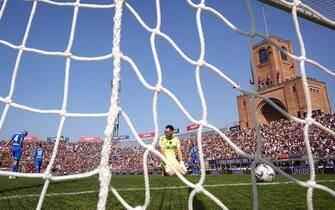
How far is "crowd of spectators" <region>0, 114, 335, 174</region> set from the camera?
800 inches

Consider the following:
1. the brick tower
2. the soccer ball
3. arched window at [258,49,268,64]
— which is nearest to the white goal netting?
the soccer ball

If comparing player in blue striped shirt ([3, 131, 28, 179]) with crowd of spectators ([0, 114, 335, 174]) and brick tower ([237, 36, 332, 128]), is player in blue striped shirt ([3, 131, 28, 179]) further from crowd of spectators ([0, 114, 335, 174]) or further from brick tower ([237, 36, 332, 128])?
brick tower ([237, 36, 332, 128])

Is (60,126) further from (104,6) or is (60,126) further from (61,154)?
(61,154)

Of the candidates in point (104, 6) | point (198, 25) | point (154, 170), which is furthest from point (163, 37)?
point (154, 170)

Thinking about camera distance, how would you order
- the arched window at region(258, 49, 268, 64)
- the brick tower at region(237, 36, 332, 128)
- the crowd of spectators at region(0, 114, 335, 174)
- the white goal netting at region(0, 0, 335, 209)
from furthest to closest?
the arched window at region(258, 49, 268, 64)
the brick tower at region(237, 36, 332, 128)
the crowd of spectators at region(0, 114, 335, 174)
the white goal netting at region(0, 0, 335, 209)

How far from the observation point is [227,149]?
27.9 metres

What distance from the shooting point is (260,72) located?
4628cm

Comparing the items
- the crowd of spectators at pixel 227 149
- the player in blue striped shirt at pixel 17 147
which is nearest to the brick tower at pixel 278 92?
the crowd of spectators at pixel 227 149

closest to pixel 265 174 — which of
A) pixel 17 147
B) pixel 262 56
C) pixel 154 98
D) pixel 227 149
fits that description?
pixel 154 98

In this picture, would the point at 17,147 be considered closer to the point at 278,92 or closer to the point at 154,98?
the point at 154,98

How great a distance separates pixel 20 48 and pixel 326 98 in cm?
4200

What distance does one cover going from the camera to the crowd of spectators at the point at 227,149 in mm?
20317

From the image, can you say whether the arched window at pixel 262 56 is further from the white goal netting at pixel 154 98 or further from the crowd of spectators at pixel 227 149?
the white goal netting at pixel 154 98

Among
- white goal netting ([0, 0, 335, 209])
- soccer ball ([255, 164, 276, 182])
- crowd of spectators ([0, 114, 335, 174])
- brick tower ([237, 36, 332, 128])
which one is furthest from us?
brick tower ([237, 36, 332, 128])
